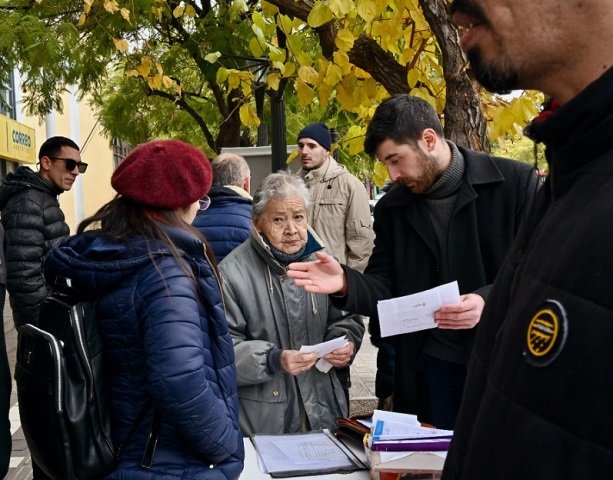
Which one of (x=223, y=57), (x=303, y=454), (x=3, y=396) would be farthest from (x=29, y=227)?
(x=223, y=57)

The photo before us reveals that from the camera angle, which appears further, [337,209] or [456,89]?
[337,209]

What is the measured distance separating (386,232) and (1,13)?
211 inches

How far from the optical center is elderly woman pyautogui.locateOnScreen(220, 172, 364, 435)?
307 cm

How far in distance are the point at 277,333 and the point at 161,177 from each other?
43.8 inches

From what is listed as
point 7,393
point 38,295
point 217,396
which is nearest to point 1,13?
point 38,295

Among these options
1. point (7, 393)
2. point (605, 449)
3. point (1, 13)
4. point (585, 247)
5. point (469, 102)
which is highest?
point (1, 13)

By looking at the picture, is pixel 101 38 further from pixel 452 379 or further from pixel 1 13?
pixel 452 379

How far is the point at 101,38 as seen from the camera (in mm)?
8430

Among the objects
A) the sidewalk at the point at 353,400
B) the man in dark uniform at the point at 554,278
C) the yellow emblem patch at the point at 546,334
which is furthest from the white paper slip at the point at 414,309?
the sidewalk at the point at 353,400

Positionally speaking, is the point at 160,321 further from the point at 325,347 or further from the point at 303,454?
the point at 325,347

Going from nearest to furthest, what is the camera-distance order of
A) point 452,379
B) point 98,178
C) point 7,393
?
1. point 452,379
2. point 7,393
3. point 98,178

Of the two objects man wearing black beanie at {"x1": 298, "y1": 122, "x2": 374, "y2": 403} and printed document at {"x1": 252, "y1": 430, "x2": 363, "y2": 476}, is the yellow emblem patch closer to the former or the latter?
printed document at {"x1": 252, "y1": 430, "x2": 363, "y2": 476}

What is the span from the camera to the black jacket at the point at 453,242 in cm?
279

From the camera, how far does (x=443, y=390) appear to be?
9.43 feet
